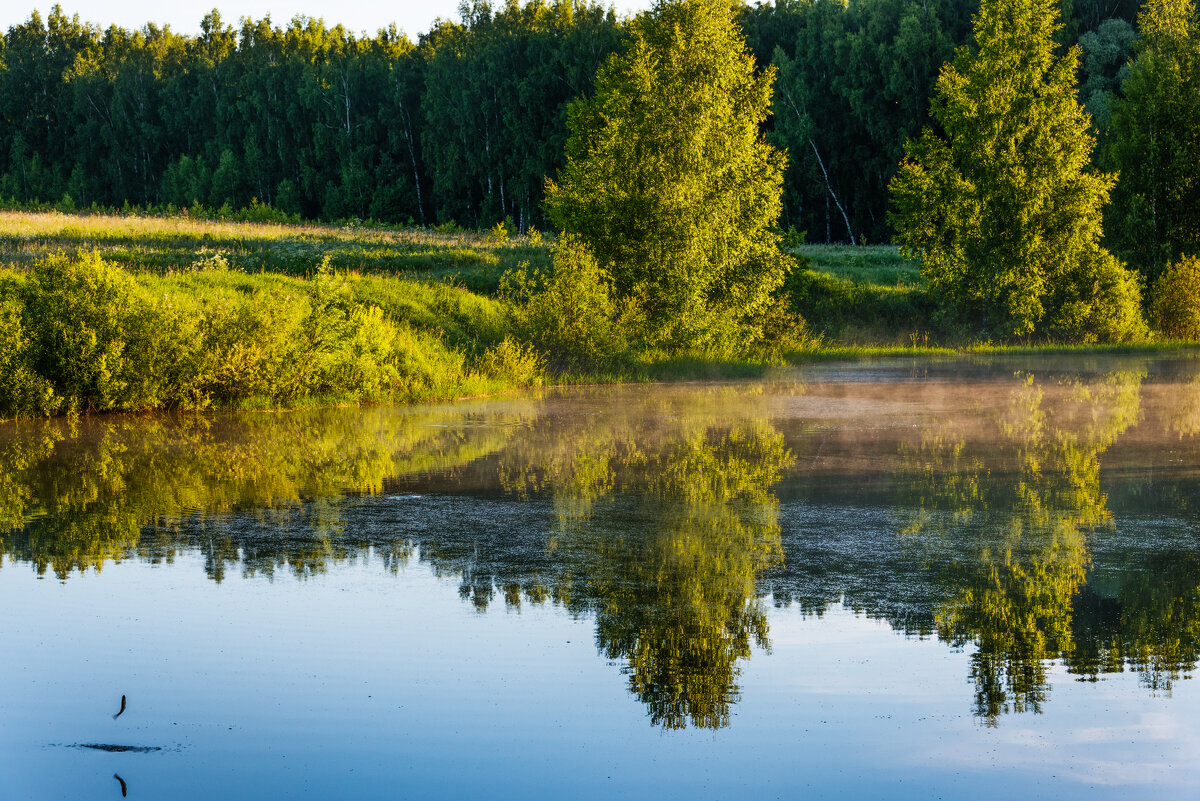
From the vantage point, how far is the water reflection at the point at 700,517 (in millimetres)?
7934

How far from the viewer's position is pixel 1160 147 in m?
46.5

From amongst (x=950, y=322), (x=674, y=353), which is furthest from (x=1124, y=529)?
(x=950, y=322)

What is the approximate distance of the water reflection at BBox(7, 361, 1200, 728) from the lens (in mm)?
7934

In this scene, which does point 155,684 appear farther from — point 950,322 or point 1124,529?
point 950,322

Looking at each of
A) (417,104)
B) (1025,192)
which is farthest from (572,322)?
(417,104)

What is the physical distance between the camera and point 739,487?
1387 cm

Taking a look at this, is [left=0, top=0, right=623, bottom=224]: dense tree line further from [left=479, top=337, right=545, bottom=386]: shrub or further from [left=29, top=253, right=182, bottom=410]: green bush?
[left=29, top=253, right=182, bottom=410]: green bush

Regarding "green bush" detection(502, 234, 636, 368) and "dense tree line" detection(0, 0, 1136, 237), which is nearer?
"green bush" detection(502, 234, 636, 368)

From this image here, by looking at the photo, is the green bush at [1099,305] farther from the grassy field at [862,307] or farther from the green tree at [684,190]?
the green tree at [684,190]

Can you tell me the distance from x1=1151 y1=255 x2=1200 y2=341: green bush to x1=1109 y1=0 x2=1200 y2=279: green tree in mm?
2597

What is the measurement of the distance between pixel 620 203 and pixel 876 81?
44.0 m

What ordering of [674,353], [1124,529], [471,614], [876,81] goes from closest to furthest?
[471,614]
[1124,529]
[674,353]
[876,81]

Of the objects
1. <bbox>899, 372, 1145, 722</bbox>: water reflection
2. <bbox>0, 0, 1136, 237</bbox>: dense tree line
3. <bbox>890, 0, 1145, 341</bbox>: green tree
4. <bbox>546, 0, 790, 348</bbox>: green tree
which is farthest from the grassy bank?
<bbox>0, 0, 1136, 237</bbox>: dense tree line

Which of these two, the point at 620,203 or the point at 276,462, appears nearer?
the point at 276,462
